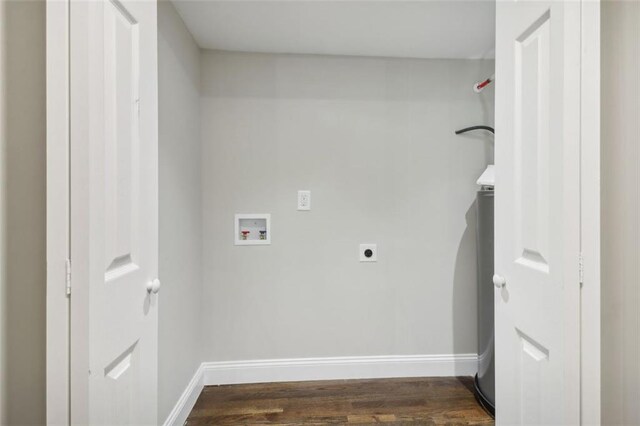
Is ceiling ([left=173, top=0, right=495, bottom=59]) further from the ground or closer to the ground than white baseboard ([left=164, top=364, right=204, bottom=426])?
further from the ground

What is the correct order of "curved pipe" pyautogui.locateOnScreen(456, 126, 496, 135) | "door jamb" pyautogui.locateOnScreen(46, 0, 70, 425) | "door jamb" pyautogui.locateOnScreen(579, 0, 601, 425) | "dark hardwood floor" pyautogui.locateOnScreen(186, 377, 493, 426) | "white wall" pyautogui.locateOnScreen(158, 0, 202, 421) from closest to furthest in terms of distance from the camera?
1. "door jamb" pyautogui.locateOnScreen(46, 0, 70, 425)
2. "door jamb" pyautogui.locateOnScreen(579, 0, 601, 425)
3. "white wall" pyautogui.locateOnScreen(158, 0, 202, 421)
4. "dark hardwood floor" pyautogui.locateOnScreen(186, 377, 493, 426)
5. "curved pipe" pyautogui.locateOnScreen(456, 126, 496, 135)

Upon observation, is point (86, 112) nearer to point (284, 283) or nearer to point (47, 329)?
point (47, 329)

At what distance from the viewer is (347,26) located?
1836 mm

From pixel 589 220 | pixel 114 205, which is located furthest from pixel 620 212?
pixel 114 205

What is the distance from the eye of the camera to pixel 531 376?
959 millimetres

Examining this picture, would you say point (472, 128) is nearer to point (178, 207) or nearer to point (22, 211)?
point (178, 207)

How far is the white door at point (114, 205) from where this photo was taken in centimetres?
70

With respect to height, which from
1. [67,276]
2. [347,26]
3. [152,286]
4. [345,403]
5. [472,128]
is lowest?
[345,403]

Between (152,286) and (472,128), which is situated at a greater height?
(472,128)

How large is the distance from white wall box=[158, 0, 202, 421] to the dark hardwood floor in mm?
286

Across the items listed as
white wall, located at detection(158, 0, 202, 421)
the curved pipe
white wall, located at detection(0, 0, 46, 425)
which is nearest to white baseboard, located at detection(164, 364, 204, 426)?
white wall, located at detection(158, 0, 202, 421)

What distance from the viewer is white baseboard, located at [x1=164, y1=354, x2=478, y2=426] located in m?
2.13

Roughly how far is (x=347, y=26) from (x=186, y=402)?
236 centimetres

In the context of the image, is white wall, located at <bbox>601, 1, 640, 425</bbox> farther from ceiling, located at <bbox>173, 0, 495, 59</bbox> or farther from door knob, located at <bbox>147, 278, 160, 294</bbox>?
door knob, located at <bbox>147, 278, 160, 294</bbox>
